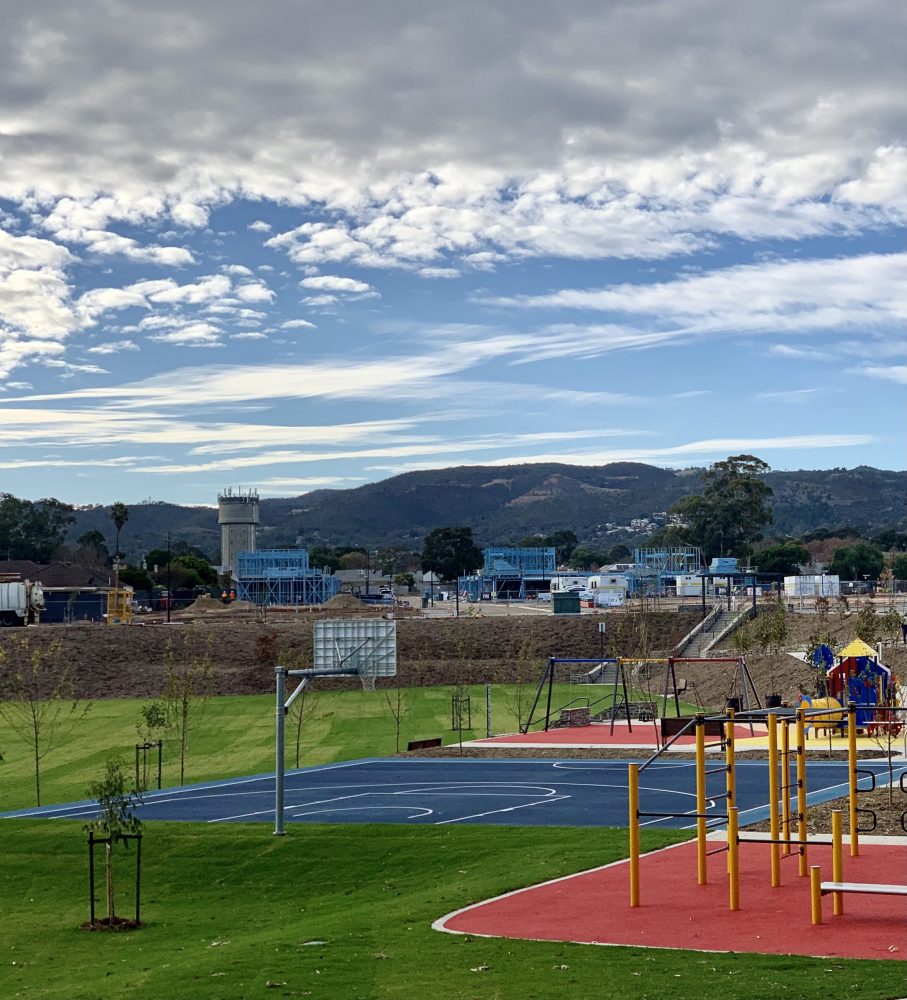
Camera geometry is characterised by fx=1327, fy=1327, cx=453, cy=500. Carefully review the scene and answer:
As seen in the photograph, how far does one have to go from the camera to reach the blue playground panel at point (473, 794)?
32406 mm

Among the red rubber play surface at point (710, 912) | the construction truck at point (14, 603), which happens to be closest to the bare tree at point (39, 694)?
the construction truck at point (14, 603)

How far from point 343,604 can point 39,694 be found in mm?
57292

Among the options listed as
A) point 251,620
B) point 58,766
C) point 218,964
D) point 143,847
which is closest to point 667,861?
point 218,964

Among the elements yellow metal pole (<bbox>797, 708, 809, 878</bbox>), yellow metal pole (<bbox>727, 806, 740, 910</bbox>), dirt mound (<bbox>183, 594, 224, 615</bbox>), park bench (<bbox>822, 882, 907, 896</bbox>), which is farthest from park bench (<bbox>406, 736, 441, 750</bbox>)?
dirt mound (<bbox>183, 594, 224, 615</bbox>)

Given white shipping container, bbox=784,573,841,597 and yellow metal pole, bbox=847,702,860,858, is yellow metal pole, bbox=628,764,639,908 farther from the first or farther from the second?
white shipping container, bbox=784,573,841,597

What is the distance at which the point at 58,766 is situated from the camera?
48.2 m

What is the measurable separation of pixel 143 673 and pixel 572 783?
149 feet

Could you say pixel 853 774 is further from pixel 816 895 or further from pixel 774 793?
pixel 816 895

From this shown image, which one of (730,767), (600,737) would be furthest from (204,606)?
(730,767)

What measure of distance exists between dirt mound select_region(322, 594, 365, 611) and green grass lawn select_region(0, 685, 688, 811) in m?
43.0

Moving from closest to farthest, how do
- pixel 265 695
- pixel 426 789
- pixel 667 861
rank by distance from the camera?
1. pixel 667 861
2. pixel 426 789
3. pixel 265 695

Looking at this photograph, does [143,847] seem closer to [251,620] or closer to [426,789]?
[426,789]

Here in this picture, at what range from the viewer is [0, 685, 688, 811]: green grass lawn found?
45656 millimetres

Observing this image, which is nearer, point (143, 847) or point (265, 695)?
point (143, 847)
